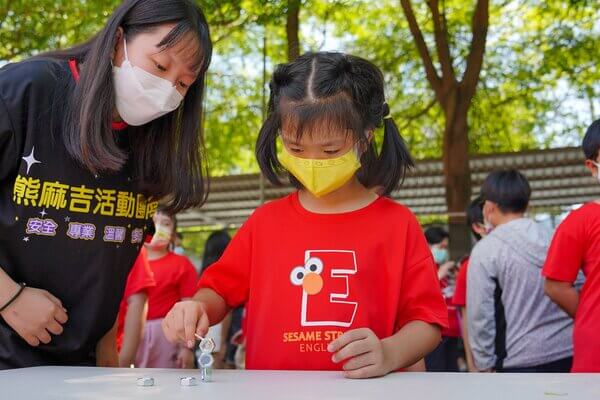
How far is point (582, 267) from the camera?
338 cm

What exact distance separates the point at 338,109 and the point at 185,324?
77 cm

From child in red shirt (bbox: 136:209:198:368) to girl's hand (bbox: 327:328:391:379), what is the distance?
14.1 ft

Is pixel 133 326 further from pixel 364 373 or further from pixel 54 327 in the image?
pixel 364 373

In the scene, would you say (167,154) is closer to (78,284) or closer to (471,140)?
(78,284)

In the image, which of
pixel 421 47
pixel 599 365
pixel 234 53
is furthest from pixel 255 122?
pixel 599 365

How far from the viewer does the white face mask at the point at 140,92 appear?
227 cm

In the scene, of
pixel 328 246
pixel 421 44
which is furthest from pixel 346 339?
pixel 421 44

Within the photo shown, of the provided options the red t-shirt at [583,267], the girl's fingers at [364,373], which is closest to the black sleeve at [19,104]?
the girl's fingers at [364,373]

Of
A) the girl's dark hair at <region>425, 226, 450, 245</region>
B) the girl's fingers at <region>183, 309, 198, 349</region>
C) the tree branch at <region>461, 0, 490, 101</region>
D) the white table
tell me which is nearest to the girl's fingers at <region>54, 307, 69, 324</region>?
the white table

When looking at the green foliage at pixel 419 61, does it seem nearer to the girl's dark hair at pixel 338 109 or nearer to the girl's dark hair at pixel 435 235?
the girl's dark hair at pixel 435 235

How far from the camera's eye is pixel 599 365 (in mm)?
3016

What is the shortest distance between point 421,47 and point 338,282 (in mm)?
6229

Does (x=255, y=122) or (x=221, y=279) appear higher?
(x=255, y=122)

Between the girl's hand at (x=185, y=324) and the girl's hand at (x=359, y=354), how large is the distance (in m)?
0.35
